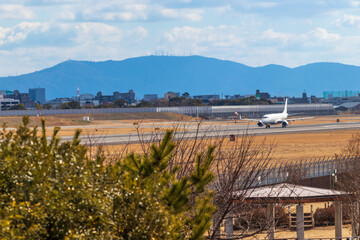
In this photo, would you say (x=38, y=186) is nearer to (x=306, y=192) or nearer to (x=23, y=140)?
(x=23, y=140)

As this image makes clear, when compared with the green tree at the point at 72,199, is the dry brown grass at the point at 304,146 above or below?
below

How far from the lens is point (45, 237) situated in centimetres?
930

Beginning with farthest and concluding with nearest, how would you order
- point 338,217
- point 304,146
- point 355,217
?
point 304,146
point 355,217
point 338,217

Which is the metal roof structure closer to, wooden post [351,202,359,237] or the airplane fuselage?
wooden post [351,202,359,237]

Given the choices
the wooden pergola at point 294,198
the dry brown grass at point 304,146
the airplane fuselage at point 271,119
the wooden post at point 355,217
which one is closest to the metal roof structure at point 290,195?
the wooden pergola at point 294,198

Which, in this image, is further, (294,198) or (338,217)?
(338,217)

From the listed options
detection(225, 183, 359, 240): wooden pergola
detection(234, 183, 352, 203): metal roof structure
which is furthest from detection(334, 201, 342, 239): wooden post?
detection(234, 183, 352, 203): metal roof structure

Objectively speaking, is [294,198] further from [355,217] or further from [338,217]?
[355,217]

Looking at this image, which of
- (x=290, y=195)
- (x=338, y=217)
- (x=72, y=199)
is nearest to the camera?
(x=72, y=199)

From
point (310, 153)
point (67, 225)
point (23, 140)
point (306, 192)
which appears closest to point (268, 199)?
point (306, 192)

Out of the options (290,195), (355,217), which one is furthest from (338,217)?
(290,195)

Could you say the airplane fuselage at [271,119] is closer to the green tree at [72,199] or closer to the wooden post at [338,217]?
the wooden post at [338,217]

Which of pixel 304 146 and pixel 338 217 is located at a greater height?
pixel 338 217

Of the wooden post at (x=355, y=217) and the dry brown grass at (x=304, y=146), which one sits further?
the dry brown grass at (x=304, y=146)
